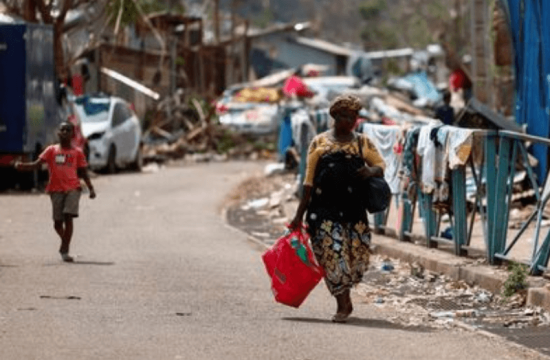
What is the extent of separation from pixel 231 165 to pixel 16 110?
12.9 meters

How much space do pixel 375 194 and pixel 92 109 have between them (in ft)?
76.5

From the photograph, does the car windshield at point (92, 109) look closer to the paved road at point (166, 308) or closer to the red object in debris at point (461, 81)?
the red object in debris at point (461, 81)

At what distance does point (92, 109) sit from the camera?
33312 millimetres

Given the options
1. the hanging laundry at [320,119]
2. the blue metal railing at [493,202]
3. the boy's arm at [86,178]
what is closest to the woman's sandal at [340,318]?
the blue metal railing at [493,202]

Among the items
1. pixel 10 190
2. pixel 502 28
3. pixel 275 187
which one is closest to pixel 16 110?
pixel 10 190

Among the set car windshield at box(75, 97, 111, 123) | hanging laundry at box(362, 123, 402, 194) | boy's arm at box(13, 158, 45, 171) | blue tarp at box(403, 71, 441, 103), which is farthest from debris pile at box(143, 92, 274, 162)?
boy's arm at box(13, 158, 45, 171)

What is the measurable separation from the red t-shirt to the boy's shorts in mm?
51

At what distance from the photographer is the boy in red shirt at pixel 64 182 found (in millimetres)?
14977

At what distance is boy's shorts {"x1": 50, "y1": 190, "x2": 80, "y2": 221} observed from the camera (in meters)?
15.1

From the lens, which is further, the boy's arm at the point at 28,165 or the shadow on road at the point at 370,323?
the boy's arm at the point at 28,165

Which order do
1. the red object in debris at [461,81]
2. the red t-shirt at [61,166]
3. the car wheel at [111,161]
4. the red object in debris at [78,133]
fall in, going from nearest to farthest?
the red t-shirt at [61,166]
the red object in debris at [78,133]
the red object in debris at [461,81]
the car wheel at [111,161]

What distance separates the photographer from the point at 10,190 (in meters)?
27.1

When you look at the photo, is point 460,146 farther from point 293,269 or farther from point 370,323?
point 370,323

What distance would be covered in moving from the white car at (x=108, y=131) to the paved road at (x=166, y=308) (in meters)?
11.7
